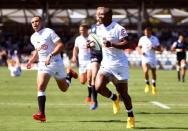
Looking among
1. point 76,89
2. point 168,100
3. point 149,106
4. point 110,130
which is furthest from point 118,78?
point 76,89

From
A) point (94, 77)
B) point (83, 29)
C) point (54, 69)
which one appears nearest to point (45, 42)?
point (54, 69)

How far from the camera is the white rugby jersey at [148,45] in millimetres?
22922

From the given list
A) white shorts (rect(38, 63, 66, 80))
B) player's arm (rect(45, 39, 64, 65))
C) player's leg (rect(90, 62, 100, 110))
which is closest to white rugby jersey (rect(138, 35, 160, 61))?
A: player's leg (rect(90, 62, 100, 110))

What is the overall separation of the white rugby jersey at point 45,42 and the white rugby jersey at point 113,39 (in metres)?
1.49

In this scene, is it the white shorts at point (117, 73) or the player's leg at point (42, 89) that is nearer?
the white shorts at point (117, 73)

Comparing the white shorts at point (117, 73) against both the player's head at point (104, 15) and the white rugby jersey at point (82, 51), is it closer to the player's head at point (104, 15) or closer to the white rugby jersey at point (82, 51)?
the player's head at point (104, 15)

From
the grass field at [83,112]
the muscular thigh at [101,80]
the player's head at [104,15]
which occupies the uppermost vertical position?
the player's head at [104,15]

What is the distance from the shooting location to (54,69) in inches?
556

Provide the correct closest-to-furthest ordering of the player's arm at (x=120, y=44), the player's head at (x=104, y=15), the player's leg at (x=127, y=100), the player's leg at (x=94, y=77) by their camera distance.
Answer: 1. the player's arm at (x=120, y=44)
2. the player's head at (x=104, y=15)
3. the player's leg at (x=127, y=100)
4. the player's leg at (x=94, y=77)

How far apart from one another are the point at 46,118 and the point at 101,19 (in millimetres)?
3069

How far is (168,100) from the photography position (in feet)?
64.1

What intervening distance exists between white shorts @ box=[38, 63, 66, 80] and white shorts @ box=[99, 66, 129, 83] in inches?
58.4

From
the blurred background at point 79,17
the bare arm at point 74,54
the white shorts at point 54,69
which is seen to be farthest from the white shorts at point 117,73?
the blurred background at point 79,17
